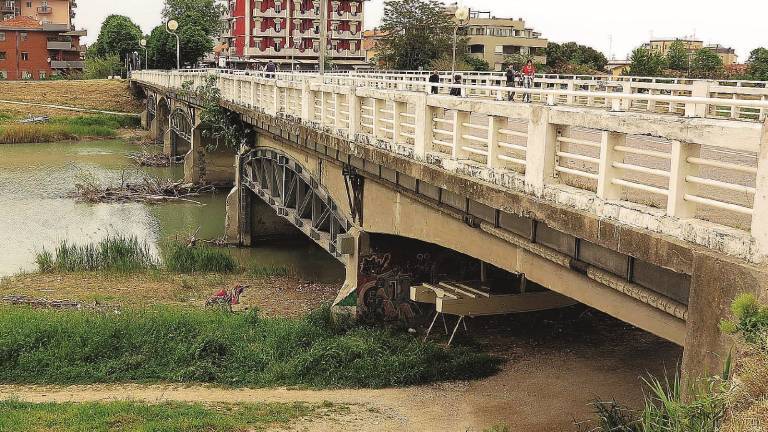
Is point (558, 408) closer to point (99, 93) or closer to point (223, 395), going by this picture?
point (223, 395)

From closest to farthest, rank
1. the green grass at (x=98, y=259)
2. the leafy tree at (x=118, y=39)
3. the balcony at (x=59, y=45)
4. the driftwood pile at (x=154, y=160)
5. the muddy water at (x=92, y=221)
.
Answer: the green grass at (x=98, y=259)
the muddy water at (x=92, y=221)
the driftwood pile at (x=154, y=160)
the balcony at (x=59, y=45)
the leafy tree at (x=118, y=39)

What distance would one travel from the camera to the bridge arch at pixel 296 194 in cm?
2186

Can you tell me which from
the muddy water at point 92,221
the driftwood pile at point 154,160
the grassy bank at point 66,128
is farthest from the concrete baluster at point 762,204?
the grassy bank at point 66,128

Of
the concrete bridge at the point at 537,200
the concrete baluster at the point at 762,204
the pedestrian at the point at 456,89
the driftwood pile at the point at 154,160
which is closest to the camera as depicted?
the concrete baluster at the point at 762,204

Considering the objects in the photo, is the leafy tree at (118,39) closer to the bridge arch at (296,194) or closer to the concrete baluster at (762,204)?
the bridge arch at (296,194)

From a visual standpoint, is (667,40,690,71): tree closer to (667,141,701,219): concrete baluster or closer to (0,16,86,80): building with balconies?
(667,141,701,219): concrete baluster

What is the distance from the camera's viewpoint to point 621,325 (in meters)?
19.4

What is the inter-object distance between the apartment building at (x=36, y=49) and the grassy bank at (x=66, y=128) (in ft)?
109

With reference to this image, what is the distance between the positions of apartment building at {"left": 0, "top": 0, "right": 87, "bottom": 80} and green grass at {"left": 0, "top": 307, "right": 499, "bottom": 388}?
9499 cm

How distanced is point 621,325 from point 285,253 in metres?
14.4

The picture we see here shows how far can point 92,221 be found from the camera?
34.4m

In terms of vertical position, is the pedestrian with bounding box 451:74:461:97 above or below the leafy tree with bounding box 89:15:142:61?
below

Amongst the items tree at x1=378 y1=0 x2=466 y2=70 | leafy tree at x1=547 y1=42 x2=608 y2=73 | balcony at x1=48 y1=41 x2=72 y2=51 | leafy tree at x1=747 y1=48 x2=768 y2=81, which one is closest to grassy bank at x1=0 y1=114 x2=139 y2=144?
tree at x1=378 y1=0 x2=466 y2=70

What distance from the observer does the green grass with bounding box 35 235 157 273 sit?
25391 mm
